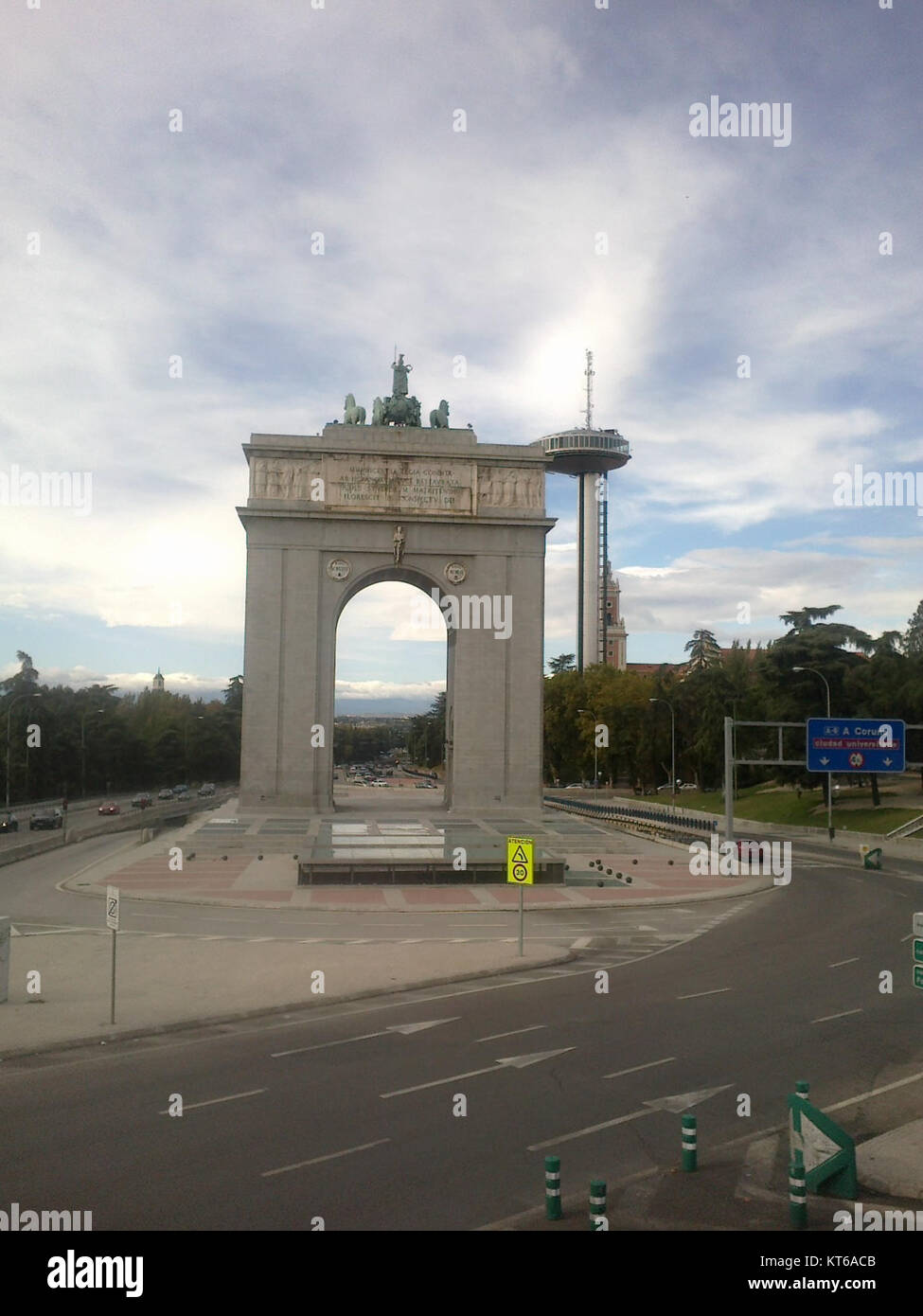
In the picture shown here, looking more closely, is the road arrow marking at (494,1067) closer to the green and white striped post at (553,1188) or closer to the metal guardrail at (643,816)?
the green and white striped post at (553,1188)

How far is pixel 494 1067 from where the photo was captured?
46.0 feet

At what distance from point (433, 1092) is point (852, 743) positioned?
28291 mm

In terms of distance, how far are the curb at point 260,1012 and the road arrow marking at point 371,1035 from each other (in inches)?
84.3

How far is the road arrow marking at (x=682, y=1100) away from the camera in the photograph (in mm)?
12383

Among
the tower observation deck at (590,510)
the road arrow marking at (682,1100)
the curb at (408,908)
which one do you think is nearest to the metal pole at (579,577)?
the tower observation deck at (590,510)

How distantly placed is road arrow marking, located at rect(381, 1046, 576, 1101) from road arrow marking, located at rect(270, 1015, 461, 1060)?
2.18m

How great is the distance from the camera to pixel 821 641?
61.7 metres

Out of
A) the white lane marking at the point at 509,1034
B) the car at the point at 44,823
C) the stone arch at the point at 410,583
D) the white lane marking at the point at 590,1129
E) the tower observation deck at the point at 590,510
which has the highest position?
the tower observation deck at the point at 590,510

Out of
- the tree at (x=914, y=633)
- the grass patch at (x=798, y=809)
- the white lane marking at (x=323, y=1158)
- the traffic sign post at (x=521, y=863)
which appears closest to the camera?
the white lane marking at (x=323, y=1158)

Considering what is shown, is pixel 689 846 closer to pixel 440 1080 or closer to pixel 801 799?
pixel 801 799

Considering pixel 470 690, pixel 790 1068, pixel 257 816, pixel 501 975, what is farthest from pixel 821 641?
pixel 790 1068

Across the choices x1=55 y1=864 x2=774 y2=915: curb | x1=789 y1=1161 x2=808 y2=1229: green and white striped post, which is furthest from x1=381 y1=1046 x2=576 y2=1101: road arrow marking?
x1=55 y1=864 x2=774 y2=915: curb

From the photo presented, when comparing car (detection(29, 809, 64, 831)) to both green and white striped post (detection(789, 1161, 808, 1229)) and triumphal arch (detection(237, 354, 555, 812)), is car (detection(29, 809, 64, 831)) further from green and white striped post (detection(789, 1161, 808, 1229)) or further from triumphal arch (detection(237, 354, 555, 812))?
green and white striped post (detection(789, 1161, 808, 1229))
